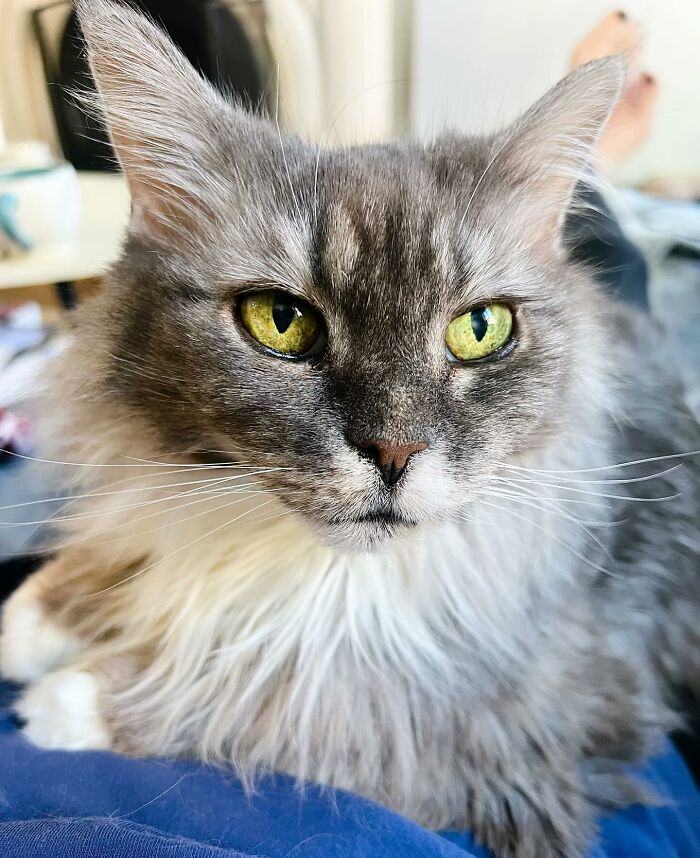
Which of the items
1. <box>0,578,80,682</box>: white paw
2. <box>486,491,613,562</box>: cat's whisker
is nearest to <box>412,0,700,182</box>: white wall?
<box>486,491,613,562</box>: cat's whisker

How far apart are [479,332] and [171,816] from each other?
0.66m

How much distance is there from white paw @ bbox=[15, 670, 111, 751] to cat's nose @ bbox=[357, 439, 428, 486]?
510mm

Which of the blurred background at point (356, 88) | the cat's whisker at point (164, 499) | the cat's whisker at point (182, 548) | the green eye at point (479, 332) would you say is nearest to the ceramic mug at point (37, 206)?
the blurred background at point (356, 88)

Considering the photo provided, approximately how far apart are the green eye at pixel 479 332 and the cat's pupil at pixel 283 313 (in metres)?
0.18

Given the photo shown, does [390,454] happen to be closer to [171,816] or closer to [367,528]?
[367,528]

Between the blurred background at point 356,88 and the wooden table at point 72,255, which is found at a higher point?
the blurred background at point 356,88

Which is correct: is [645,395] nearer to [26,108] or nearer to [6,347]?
[6,347]

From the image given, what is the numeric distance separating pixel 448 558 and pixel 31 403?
0.69 meters

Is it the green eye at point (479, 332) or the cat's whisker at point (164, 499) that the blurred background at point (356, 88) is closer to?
the cat's whisker at point (164, 499)

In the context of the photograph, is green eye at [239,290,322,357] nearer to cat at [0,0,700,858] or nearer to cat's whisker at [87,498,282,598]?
cat at [0,0,700,858]

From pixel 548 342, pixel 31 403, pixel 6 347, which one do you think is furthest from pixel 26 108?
pixel 548 342

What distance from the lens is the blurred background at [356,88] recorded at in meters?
1.68

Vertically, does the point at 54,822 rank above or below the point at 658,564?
below

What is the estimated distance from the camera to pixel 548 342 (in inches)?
34.7
